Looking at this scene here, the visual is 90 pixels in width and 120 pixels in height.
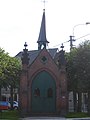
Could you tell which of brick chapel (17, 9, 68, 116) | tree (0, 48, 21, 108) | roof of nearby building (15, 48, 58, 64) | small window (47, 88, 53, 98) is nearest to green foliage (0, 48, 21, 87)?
tree (0, 48, 21, 108)

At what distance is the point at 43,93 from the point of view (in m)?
45.3

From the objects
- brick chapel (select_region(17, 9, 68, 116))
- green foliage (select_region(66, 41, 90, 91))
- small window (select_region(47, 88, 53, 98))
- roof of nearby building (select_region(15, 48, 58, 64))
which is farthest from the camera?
roof of nearby building (select_region(15, 48, 58, 64))

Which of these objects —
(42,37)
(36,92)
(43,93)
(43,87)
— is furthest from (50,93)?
(42,37)

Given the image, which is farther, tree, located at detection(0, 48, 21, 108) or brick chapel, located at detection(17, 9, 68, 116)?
tree, located at detection(0, 48, 21, 108)

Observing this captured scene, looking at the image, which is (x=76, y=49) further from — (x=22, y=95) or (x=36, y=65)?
(x=22, y=95)

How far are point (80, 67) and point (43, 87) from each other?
18.0 feet

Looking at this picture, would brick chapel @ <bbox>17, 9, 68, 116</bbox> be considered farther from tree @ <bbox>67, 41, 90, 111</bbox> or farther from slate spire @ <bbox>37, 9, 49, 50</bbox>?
slate spire @ <bbox>37, 9, 49, 50</bbox>

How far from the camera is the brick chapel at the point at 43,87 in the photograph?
44.8m

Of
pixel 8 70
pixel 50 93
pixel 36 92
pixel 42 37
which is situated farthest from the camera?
pixel 8 70

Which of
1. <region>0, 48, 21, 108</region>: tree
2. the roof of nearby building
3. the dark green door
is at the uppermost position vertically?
the roof of nearby building

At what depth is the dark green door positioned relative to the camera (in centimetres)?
4506

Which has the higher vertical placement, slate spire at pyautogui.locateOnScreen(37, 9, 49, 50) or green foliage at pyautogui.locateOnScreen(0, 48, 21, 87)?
slate spire at pyautogui.locateOnScreen(37, 9, 49, 50)

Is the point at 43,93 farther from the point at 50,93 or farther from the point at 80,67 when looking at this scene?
the point at 80,67

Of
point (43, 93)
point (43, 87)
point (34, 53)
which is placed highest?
point (34, 53)
